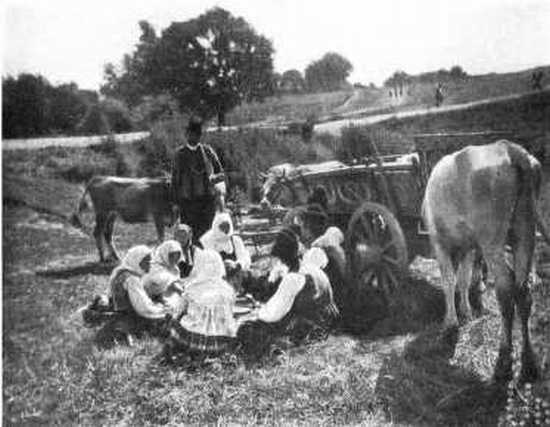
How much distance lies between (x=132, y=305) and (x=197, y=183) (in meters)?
1.61

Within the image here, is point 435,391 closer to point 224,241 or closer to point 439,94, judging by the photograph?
point 224,241

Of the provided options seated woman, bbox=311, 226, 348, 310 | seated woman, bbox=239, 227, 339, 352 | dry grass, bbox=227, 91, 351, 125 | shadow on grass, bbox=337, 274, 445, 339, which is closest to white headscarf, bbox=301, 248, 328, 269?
seated woman, bbox=239, 227, 339, 352

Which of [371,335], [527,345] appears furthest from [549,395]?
[371,335]

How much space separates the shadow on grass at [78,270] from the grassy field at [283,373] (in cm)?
75

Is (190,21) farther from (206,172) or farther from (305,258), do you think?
(305,258)

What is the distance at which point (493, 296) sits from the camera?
4.80 metres

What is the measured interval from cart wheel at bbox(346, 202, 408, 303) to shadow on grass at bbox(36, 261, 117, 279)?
3.01 m

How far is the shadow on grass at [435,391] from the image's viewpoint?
10.8ft

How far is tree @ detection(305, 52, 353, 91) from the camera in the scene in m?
4.87

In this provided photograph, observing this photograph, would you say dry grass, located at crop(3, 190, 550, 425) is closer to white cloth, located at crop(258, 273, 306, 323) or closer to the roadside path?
white cloth, located at crop(258, 273, 306, 323)

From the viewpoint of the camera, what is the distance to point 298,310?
4332mm

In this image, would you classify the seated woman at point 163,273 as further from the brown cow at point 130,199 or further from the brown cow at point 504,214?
the brown cow at point 130,199

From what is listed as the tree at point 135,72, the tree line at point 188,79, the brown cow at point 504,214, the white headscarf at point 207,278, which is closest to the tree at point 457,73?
the tree line at point 188,79

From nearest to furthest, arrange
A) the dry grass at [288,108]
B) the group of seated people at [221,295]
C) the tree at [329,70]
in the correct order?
1. the group of seated people at [221,295]
2. the tree at [329,70]
3. the dry grass at [288,108]
